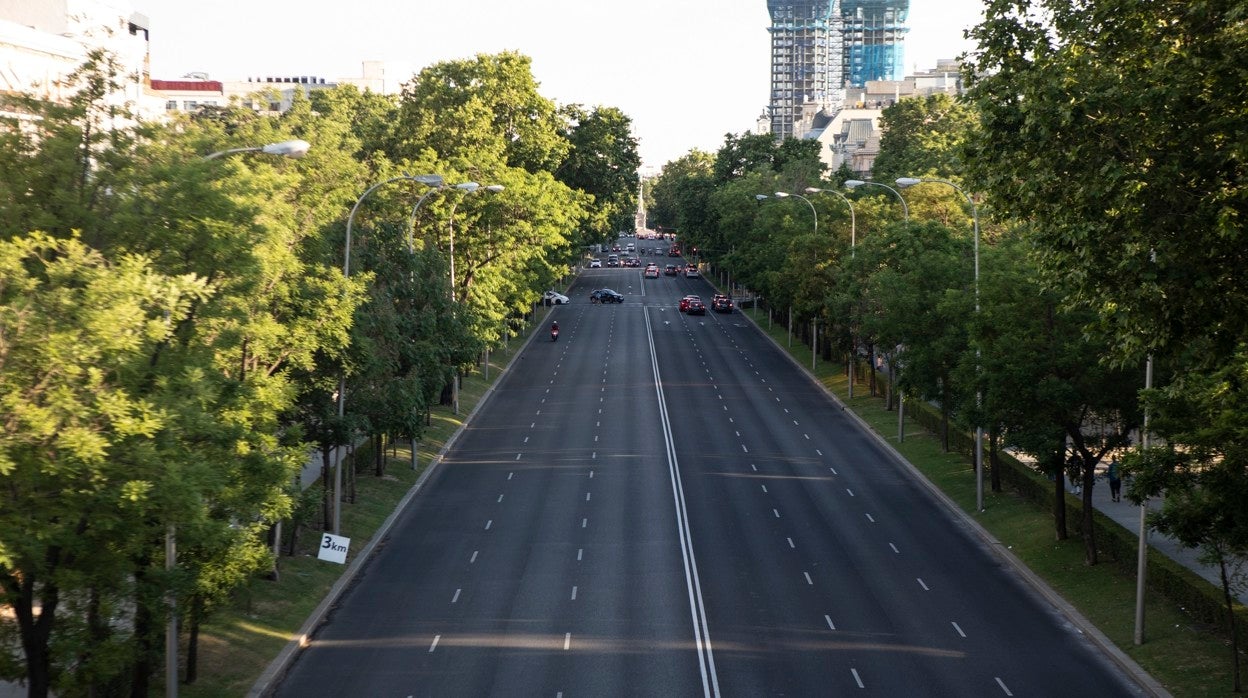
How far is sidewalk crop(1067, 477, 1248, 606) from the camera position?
32.0 metres

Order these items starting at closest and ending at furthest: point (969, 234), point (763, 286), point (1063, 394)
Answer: point (1063, 394) → point (969, 234) → point (763, 286)

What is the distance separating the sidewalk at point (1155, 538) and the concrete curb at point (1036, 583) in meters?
2.63

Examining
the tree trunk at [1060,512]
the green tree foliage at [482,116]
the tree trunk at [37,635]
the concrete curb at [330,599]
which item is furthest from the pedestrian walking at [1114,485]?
the green tree foliage at [482,116]

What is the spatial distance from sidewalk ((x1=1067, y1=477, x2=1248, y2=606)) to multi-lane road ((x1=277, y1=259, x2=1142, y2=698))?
4.11 m

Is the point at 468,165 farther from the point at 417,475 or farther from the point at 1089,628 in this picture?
the point at 1089,628

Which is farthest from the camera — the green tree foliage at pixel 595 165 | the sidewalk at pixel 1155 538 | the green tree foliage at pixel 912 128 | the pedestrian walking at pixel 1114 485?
the green tree foliage at pixel 595 165

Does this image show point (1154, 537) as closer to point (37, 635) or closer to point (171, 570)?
point (171, 570)

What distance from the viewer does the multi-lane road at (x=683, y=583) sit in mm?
25812

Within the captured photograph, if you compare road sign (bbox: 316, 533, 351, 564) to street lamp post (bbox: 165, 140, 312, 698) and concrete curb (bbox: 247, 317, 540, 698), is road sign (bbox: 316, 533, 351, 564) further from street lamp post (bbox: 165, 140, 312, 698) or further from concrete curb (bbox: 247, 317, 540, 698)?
street lamp post (bbox: 165, 140, 312, 698)

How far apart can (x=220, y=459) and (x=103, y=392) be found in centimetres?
397

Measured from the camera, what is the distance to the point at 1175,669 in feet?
85.3

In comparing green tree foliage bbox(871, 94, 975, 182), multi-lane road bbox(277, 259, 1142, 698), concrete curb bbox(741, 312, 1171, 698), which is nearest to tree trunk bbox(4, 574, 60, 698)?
multi-lane road bbox(277, 259, 1142, 698)

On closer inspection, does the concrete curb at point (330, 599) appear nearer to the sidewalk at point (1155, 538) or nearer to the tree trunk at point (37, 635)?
the tree trunk at point (37, 635)

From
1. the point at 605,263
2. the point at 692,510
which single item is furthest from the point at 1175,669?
the point at 605,263
